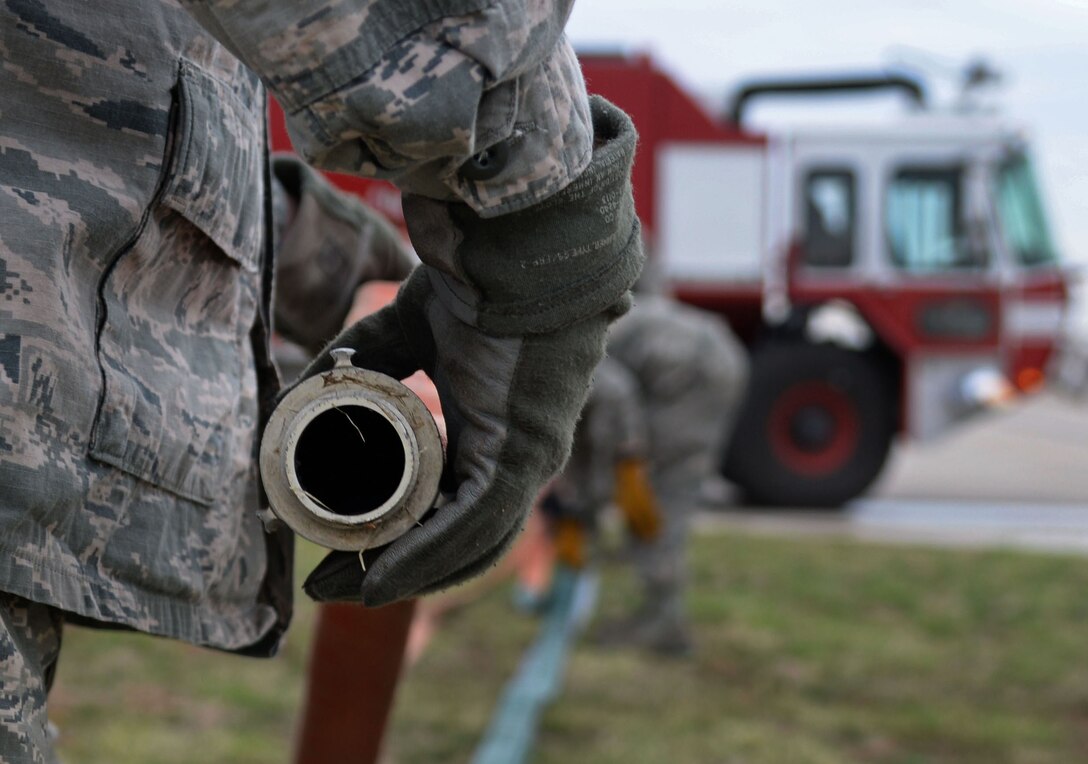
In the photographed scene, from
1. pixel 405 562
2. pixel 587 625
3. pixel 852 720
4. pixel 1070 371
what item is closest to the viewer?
pixel 405 562

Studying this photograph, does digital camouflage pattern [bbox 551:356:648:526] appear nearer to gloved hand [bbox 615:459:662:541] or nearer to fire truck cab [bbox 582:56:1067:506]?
gloved hand [bbox 615:459:662:541]

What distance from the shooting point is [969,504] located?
10.0 meters

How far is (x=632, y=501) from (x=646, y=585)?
0.43m

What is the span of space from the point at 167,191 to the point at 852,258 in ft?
28.1

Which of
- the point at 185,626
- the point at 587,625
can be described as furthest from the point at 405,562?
the point at 587,625

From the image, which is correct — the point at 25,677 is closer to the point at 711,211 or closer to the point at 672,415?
the point at 672,415

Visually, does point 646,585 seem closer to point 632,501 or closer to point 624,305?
point 632,501

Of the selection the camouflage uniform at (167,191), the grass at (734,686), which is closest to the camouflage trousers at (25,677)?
the camouflage uniform at (167,191)

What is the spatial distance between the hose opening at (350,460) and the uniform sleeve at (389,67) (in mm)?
218

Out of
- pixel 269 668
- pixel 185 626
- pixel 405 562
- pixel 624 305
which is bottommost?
pixel 269 668

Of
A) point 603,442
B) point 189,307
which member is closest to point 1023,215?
point 603,442

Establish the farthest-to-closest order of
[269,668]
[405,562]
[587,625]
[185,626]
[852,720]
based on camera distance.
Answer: [587,625] → [269,668] → [852,720] → [185,626] → [405,562]

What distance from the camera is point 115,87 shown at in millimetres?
1113

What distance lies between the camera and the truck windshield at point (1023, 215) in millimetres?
9258
